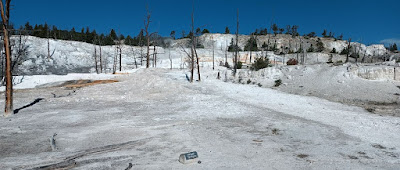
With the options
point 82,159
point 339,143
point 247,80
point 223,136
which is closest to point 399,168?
point 339,143

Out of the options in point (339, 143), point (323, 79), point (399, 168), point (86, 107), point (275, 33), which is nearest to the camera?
point (399, 168)

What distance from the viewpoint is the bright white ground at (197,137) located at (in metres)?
5.62

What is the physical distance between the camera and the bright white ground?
18.4 feet

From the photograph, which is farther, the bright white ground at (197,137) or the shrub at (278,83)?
the shrub at (278,83)

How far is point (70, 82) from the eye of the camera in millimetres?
26234

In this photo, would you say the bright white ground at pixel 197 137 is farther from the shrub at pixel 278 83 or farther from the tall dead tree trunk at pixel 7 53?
the shrub at pixel 278 83

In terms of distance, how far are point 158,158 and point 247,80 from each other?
22912 millimetres

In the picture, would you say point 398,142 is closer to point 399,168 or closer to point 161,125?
point 399,168

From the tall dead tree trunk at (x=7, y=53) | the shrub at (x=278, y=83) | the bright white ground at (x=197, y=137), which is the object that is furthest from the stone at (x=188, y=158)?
the shrub at (x=278, y=83)

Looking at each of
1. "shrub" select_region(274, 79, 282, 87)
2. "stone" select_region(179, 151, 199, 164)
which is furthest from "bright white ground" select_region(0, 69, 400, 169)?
"shrub" select_region(274, 79, 282, 87)

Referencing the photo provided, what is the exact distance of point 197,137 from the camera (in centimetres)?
780

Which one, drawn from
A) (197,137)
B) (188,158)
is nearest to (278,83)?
(197,137)

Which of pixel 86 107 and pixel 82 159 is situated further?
pixel 86 107

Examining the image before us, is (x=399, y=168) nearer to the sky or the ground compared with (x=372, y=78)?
nearer to the ground
